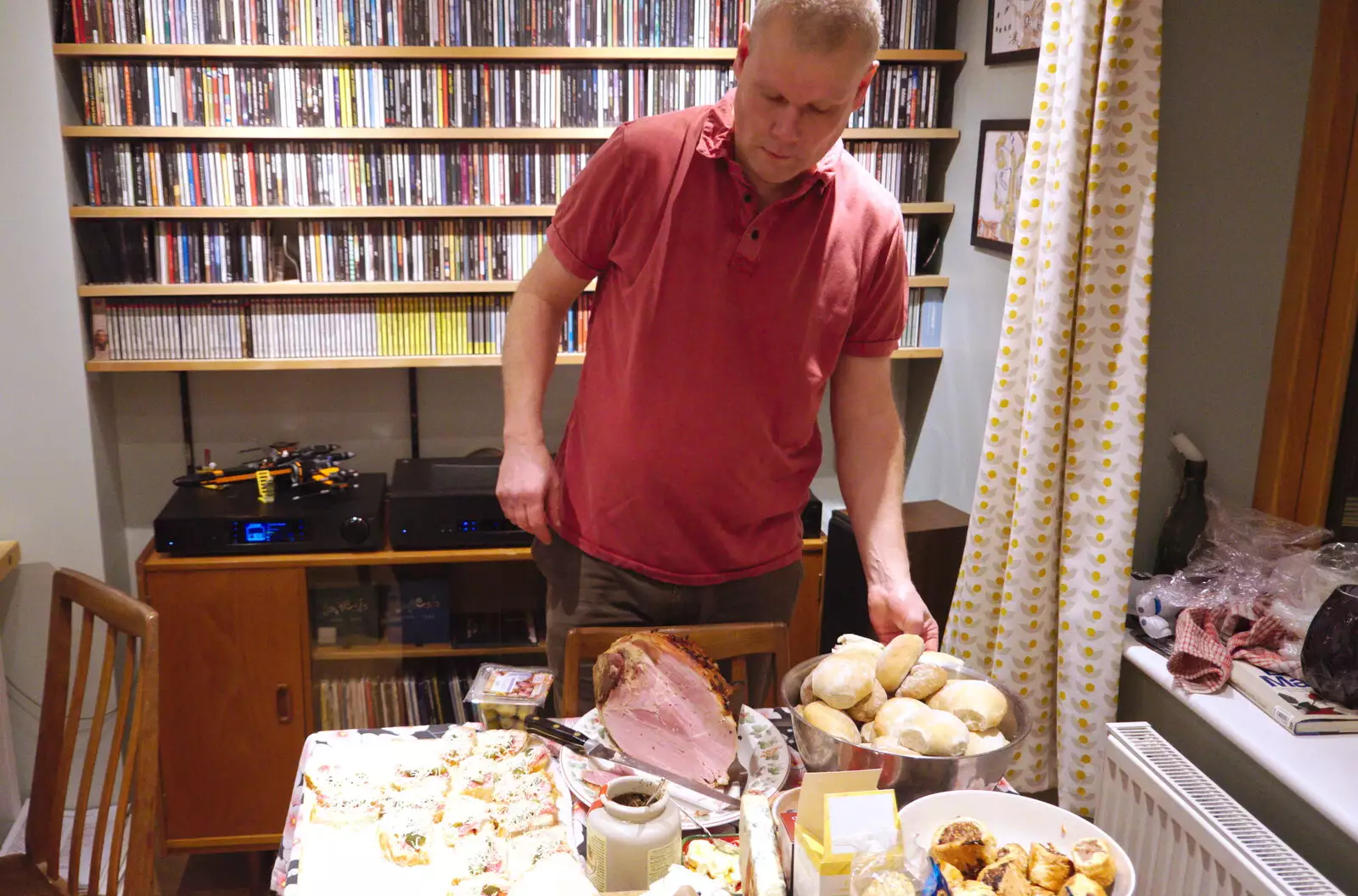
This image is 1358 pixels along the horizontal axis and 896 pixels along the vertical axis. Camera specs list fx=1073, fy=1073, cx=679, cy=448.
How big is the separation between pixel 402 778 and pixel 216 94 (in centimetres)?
190

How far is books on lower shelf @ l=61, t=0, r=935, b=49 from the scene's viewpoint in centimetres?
243

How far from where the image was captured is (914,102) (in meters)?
2.73

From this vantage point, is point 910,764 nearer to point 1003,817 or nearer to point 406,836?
point 1003,817

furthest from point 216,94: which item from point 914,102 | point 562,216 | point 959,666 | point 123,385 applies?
point 959,666

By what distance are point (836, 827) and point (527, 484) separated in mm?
682

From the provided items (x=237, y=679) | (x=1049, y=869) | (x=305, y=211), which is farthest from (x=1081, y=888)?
(x=305, y=211)

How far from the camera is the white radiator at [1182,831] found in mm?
1370

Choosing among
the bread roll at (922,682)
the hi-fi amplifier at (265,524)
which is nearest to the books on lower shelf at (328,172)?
the hi-fi amplifier at (265,524)

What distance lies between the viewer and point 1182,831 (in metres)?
1.53

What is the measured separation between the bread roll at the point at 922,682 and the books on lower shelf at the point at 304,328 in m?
1.57

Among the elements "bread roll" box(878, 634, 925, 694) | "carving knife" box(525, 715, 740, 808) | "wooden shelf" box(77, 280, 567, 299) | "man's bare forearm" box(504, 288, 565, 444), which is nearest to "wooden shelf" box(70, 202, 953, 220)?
"wooden shelf" box(77, 280, 567, 299)

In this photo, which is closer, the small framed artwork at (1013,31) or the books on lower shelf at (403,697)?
the small framed artwork at (1013,31)

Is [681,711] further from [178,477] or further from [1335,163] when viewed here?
[178,477]

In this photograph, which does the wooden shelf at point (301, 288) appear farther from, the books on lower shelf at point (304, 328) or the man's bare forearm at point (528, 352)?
the man's bare forearm at point (528, 352)
